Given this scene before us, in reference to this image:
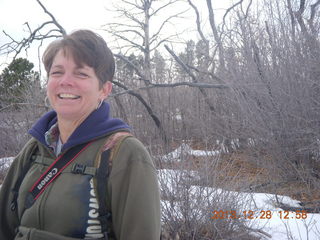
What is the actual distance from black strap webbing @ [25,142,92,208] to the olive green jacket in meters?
0.03

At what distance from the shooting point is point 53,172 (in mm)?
1573

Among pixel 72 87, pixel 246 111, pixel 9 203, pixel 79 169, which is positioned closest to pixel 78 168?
pixel 79 169

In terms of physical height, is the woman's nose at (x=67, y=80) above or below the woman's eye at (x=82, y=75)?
below

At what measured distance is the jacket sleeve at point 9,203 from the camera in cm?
180

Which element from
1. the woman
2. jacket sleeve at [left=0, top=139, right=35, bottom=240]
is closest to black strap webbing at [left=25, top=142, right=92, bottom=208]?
the woman

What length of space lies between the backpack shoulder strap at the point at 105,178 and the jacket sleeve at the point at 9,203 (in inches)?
24.6

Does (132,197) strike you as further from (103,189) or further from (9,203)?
(9,203)

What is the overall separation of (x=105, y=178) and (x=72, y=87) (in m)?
0.55

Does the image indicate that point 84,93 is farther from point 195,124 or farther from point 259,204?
point 195,124

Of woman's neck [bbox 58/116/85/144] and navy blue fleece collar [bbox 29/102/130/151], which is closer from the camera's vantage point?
navy blue fleece collar [bbox 29/102/130/151]

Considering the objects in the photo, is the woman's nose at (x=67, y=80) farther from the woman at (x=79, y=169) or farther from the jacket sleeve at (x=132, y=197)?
the jacket sleeve at (x=132, y=197)

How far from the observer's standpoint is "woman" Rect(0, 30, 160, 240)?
142 cm

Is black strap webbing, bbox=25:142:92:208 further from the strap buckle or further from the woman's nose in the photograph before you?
the woman's nose

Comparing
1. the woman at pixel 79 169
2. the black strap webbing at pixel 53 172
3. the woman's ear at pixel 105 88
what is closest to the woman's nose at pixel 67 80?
the woman at pixel 79 169
